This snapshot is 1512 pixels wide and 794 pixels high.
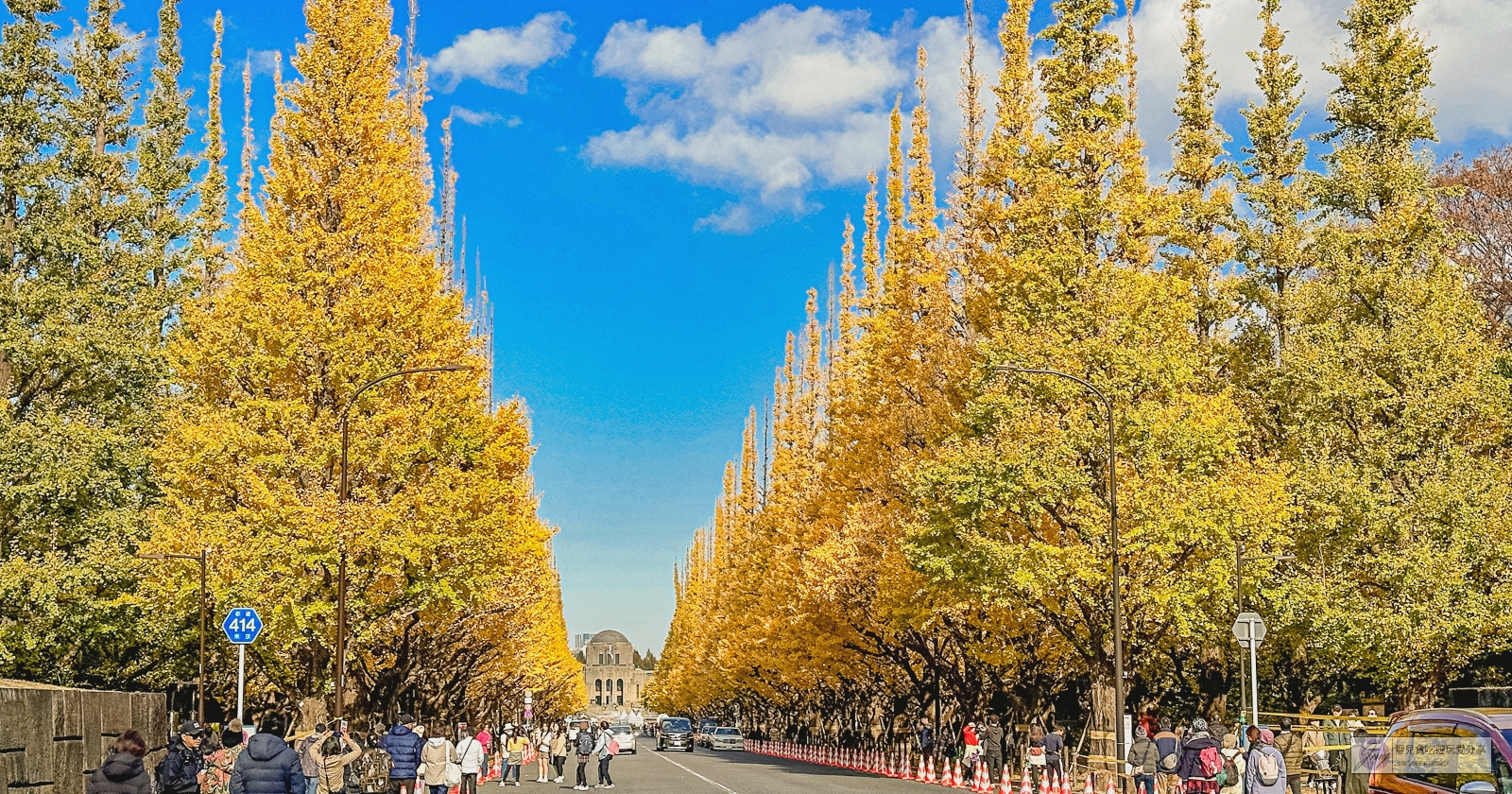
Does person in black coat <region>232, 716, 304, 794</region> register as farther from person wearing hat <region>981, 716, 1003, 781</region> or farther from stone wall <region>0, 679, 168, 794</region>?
person wearing hat <region>981, 716, 1003, 781</region>

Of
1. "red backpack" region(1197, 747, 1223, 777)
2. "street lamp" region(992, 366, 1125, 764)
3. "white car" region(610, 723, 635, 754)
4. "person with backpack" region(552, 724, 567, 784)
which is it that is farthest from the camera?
"white car" region(610, 723, 635, 754)

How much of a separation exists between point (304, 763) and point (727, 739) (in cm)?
5943

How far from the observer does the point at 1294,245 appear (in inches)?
1431

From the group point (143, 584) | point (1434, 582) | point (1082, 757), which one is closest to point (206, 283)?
point (143, 584)

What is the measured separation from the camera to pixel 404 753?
21.3 metres

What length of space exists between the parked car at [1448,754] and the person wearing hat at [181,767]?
12.1 metres

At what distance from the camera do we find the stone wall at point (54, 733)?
15.3 metres

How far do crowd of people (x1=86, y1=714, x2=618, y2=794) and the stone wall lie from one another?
788mm

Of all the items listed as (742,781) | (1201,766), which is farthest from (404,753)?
(742,781)

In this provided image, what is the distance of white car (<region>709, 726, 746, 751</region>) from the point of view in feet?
258

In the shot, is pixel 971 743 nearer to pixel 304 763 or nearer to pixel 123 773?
pixel 304 763

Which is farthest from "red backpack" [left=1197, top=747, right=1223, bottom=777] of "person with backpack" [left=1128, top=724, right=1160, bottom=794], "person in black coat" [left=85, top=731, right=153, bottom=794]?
"person in black coat" [left=85, top=731, right=153, bottom=794]

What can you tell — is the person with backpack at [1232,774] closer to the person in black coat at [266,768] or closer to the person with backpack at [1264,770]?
the person with backpack at [1264,770]

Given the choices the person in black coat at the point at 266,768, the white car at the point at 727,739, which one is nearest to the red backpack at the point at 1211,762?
the person in black coat at the point at 266,768
